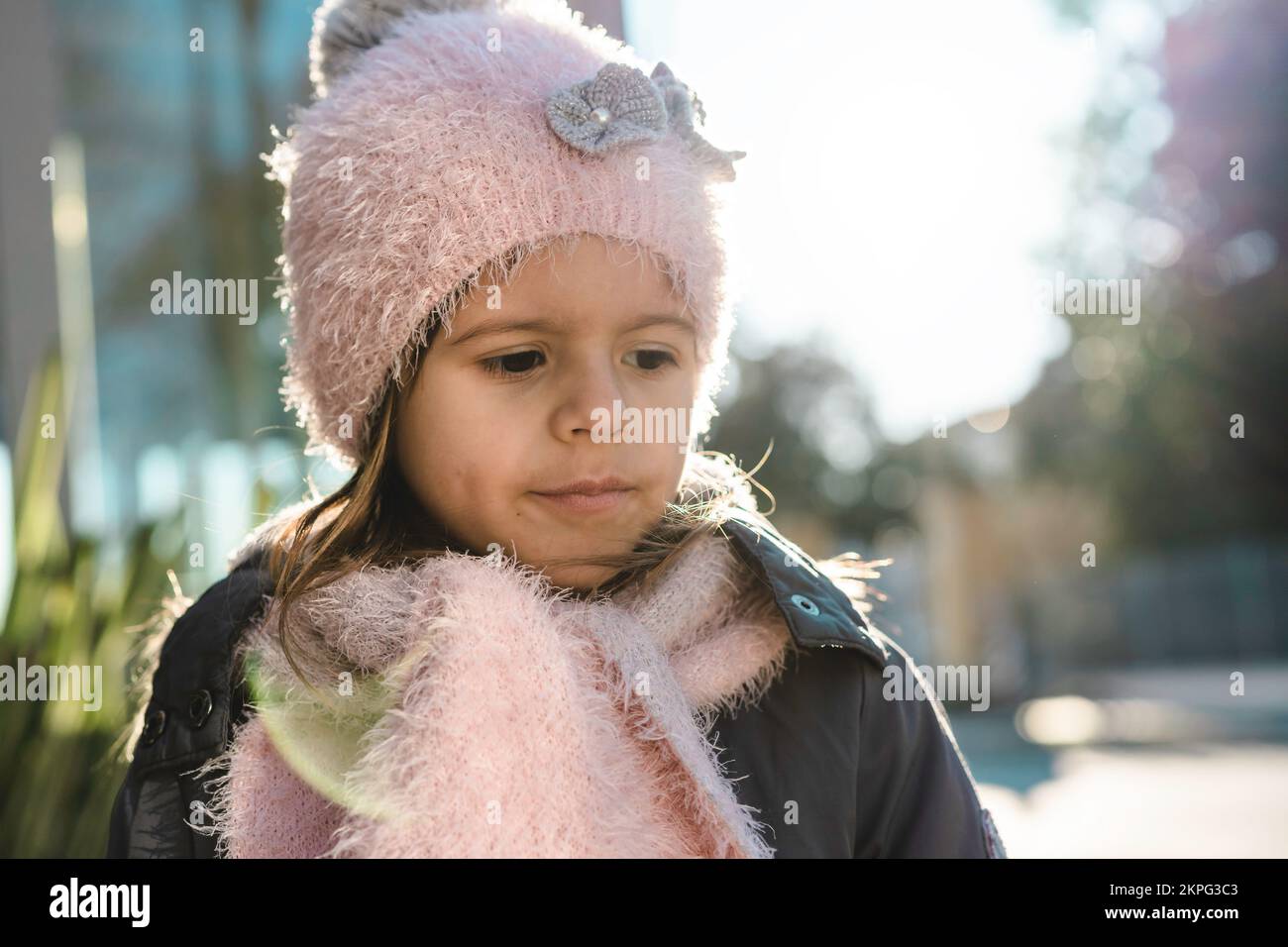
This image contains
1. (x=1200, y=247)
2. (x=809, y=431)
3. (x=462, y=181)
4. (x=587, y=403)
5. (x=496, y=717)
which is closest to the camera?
(x=496, y=717)

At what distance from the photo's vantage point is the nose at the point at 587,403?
4.17 feet

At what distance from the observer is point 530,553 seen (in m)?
1.36

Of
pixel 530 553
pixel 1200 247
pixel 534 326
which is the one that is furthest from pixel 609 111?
pixel 1200 247

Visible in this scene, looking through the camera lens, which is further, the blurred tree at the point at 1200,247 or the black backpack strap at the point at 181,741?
the blurred tree at the point at 1200,247

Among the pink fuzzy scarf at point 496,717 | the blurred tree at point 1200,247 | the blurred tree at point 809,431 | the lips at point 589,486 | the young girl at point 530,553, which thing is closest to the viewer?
the pink fuzzy scarf at point 496,717

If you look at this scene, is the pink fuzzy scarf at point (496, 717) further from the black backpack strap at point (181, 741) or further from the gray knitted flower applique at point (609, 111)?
the gray knitted flower applique at point (609, 111)

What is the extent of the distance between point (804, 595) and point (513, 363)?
456 millimetres

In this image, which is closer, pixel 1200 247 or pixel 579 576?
pixel 579 576

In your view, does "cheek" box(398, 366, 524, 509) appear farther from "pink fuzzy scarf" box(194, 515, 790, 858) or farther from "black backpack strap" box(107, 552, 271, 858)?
"black backpack strap" box(107, 552, 271, 858)

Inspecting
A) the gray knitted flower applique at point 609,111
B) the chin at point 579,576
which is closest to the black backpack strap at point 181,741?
the chin at point 579,576

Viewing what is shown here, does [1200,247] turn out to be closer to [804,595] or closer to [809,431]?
[809,431]

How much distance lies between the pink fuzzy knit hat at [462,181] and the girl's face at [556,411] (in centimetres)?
5

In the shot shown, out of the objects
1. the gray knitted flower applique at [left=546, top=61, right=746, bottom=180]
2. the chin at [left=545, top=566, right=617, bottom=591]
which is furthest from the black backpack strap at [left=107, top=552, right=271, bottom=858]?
the gray knitted flower applique at [left=546, top=61, right=746, bottom=180]
